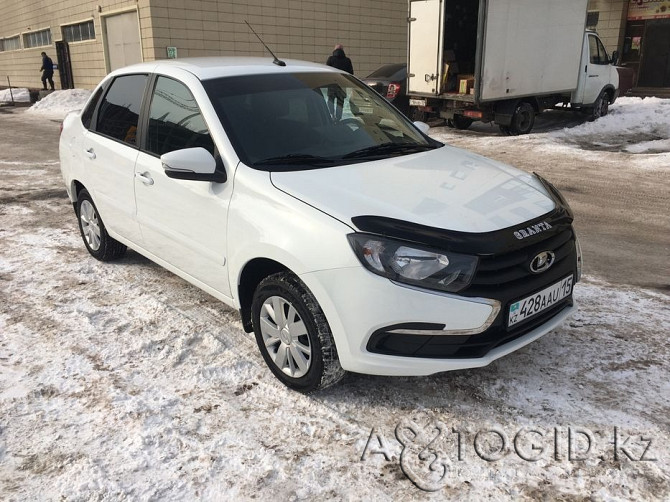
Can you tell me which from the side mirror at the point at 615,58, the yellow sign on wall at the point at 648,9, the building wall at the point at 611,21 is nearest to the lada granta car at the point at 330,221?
the side mirror at the point at 615,58

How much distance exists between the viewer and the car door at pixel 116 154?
4.13 m

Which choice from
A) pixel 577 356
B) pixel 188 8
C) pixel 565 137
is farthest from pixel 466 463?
pixel 188 8

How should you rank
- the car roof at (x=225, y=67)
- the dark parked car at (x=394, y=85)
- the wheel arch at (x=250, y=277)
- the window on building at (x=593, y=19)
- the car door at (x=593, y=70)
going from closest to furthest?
the wheel arch at (x=250, y=277) → the car roof at (x=225, y=67) → the car door at (x=593, y=70) → the dark parked car at (x=394, y=85) → the window on building at (x=593, y=19)

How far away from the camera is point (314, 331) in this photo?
111 inches

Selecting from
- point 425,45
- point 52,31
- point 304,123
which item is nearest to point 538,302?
point 304,123

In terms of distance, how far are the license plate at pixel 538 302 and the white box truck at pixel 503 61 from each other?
9.58m

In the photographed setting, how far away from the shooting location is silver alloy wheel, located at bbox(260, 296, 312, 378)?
9.67ft

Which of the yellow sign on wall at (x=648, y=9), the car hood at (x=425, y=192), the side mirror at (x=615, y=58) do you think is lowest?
the car hood at (x=425, y=192)

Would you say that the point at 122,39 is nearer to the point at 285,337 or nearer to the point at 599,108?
the point at 599,108

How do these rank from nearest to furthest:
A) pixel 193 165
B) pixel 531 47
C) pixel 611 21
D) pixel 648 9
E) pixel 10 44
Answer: pixel 193 165
pixel 531 47
pixel 648 9
pixel 611 21
pixel 10 44

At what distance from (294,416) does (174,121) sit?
208cm

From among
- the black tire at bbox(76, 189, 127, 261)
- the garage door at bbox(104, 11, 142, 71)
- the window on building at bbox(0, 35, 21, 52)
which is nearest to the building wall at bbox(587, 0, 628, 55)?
the garage door at bbox(104, 11, 142, 71)

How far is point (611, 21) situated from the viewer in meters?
19.3

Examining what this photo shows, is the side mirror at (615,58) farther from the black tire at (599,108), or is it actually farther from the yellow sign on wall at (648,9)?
the yellow sign on wall at (648,9)
